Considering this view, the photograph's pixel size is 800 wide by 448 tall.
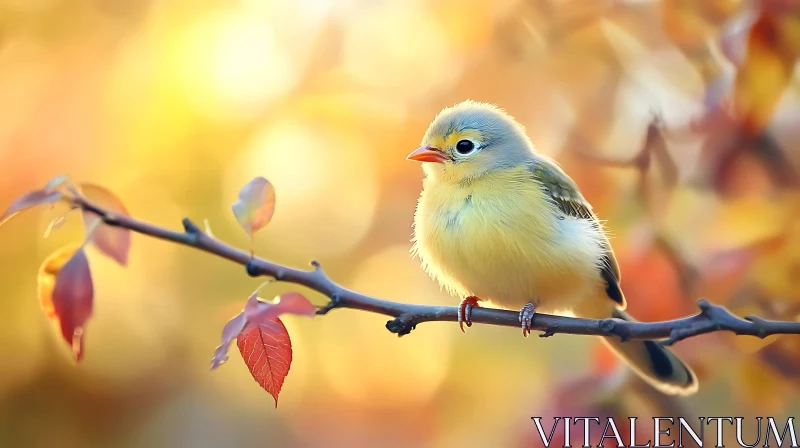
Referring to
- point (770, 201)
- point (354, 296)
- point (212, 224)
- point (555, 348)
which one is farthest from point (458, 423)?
point (354, 296)

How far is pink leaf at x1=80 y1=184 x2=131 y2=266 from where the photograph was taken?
1790 millimetres

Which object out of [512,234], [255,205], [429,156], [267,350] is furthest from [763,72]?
[267,350]

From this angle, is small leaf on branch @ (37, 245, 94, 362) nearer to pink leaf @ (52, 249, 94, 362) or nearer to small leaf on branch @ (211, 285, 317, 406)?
pink leaf @ (52, 249, 94, 362)

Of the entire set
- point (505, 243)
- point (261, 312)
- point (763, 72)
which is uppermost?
point (763, 72)

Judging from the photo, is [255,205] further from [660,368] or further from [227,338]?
[660,368]

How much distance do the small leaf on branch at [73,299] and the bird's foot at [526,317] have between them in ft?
4.42

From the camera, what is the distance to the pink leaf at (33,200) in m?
1.66

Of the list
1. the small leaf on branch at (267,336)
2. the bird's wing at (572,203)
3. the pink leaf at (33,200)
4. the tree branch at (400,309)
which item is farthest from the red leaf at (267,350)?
the bird's wing at (572,203)

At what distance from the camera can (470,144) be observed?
131 inches

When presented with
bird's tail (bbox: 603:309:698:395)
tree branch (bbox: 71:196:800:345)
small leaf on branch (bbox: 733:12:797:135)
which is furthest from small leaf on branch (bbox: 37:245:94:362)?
small leaf on branch (bbox: 733:12:797:135)

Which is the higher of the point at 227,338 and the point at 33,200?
the point at 33,200

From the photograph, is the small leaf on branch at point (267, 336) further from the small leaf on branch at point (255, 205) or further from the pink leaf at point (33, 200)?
the pink leaf at point (33, 200)

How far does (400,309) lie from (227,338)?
552mm

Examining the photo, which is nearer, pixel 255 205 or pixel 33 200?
pixel 33 200
